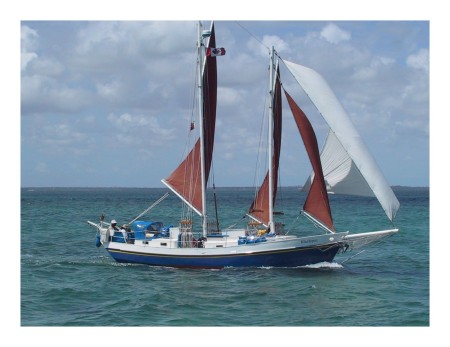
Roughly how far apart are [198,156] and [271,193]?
4.51m

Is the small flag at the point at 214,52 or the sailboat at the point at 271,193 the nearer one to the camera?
the sailboat at the point at 271,193

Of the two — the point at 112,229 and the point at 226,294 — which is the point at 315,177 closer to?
the point at 226,294

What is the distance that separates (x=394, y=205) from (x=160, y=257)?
497 inches

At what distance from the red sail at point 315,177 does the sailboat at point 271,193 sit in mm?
52

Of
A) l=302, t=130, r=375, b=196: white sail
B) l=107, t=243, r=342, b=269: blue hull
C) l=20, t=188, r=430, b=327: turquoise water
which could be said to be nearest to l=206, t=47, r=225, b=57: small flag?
l=302, t=130, r=375, b=196: white sail

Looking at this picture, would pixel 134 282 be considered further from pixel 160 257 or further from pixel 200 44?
pixel 200 44

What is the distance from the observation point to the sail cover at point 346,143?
32.5 m

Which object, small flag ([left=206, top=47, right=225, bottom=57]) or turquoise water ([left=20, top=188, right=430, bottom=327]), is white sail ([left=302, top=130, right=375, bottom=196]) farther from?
small flag ([left=206, top=47, right=225, bottom=57])

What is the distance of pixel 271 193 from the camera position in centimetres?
3616

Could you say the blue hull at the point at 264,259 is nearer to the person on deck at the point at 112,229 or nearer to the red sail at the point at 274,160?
the red sail at the point at 274,160

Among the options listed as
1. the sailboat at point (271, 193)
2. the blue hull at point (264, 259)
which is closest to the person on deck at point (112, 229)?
the sailboat at point (271, 193)

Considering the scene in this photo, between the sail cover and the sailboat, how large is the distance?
0.16 ft

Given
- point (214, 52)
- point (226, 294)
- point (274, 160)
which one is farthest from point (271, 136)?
point (226, 294)

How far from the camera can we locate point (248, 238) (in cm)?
3509
